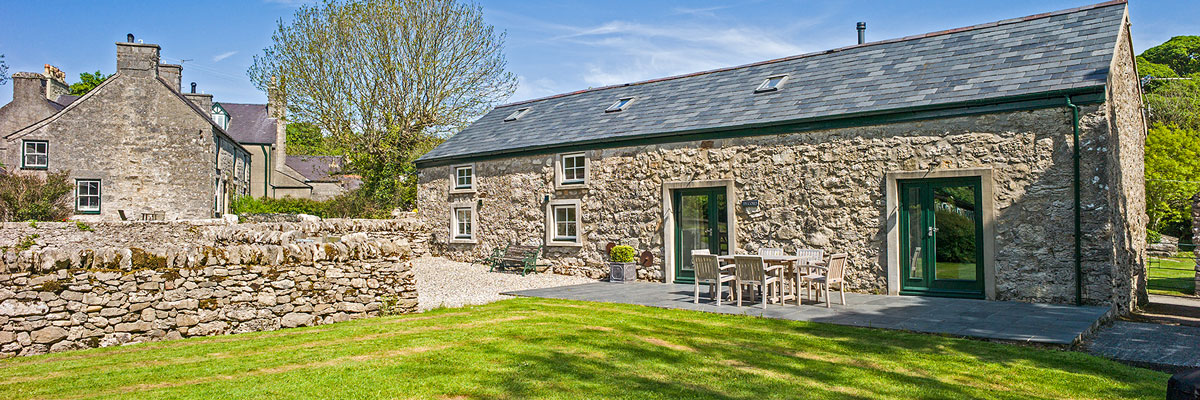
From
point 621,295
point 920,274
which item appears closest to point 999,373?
point 920,274

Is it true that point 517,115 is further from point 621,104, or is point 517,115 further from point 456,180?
point 621,104

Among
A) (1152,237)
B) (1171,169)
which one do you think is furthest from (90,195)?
(1152,237)

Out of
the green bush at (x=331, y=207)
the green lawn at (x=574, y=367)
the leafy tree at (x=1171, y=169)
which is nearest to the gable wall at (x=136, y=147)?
the green bush at (x=331, y=207)

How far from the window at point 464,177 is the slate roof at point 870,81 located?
2.39 feet

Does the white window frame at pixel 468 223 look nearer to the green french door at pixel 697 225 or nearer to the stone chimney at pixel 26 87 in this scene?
the green french door at pixel 697 225

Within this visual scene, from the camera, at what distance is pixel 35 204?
69.3ft

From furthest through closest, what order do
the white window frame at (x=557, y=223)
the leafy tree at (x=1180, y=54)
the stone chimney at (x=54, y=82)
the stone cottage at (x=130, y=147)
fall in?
the leafy tree at (x=1180, y=54), the stone chimney at (x=54, y=82), the stone cottage at (x=130, y=147), the white window frame at (x=557, y=223)

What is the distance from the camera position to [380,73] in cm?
2514

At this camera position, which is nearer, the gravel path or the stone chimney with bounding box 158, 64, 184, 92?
the gravel path

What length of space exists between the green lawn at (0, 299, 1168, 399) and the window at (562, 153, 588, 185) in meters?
7.90

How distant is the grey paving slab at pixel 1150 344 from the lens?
630 centimetres

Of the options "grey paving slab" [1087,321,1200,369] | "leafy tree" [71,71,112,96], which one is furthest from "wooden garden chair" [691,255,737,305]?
"leafy tree" [71,71,112,96]

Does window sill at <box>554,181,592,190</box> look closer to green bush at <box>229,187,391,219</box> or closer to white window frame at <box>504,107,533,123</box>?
white window frame at <box>504,107,533,123</box>

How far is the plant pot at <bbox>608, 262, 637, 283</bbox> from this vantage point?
45.8 feet
